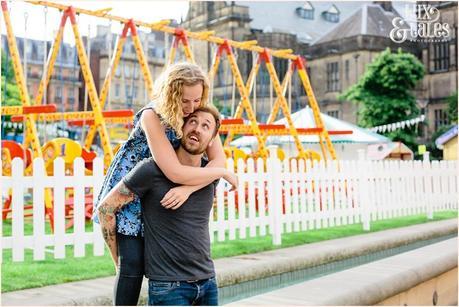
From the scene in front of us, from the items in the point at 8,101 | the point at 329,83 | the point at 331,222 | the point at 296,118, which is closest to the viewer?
the point at 331,222

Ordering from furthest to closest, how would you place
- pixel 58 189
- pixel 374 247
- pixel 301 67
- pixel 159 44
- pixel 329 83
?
1. pixel 159 44
2. pixel 329 83
3. pixel 301 67
4. pixel 374 247
5. pixel 58 189

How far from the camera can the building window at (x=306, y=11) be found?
56188 millimetres

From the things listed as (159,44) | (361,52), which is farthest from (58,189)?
(159,44)

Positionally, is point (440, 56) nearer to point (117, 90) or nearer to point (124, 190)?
point (117, 90)

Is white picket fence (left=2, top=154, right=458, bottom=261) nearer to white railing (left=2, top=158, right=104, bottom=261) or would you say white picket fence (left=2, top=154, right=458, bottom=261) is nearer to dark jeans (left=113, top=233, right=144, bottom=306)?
white railing (left=2, top=158, right=104, bottom=261)

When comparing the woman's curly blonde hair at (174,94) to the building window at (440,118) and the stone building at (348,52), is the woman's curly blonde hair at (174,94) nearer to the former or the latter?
the stone building at (348,52)

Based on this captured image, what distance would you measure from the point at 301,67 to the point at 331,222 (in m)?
6.18

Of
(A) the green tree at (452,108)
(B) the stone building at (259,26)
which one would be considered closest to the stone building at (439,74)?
(A) the green tree at (452,108)

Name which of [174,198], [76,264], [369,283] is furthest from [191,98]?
[76,264]

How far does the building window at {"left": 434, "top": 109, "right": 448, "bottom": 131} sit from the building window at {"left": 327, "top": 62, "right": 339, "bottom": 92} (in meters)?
7.82

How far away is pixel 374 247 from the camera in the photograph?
720 cm

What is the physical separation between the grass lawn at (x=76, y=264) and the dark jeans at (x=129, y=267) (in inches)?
102

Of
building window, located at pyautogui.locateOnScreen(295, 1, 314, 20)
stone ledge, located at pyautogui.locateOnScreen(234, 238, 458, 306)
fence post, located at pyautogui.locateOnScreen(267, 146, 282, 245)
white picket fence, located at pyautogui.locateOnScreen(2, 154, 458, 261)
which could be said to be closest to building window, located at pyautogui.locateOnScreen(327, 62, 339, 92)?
building window, located at pyautogui.locateOnScreen(295, 1, 314, 20)

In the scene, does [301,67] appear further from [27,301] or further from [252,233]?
[27,301]
